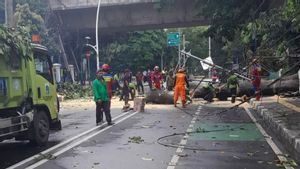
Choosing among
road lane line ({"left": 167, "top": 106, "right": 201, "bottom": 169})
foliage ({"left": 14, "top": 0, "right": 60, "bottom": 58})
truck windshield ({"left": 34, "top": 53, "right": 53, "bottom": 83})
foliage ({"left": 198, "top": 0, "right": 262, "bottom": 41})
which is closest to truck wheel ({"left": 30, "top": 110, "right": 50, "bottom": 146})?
truck windshield ({"left": 34, "top": 53, "right": 53, "bottom": 83})

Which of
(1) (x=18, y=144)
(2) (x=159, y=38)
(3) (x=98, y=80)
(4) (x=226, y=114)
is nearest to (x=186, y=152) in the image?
(1) (x=18, y=144)

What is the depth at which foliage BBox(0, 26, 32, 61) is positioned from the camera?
371 inches

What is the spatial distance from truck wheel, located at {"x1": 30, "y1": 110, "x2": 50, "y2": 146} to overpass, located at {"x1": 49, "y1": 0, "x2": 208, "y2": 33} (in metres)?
23.0

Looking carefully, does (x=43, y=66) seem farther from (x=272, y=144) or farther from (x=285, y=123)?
(x=285, y=123)

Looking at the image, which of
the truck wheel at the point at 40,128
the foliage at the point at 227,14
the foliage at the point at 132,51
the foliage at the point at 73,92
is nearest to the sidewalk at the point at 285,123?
the foliage at the point at 227,14

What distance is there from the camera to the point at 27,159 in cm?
893

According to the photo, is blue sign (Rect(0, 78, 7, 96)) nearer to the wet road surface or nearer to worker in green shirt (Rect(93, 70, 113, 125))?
the wet road surface

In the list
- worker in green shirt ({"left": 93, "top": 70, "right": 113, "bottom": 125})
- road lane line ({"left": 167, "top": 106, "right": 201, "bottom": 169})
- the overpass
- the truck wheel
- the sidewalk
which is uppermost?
the overpass

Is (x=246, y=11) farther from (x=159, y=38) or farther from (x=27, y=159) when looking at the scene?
(x=159, y=38)

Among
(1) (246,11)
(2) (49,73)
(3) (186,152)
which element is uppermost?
(1) (246,11)

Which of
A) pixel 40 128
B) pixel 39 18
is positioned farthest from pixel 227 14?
pixel 39 18

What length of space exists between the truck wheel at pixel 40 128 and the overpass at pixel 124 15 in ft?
75.5

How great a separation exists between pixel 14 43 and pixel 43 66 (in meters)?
1.72

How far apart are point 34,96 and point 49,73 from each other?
129cm
